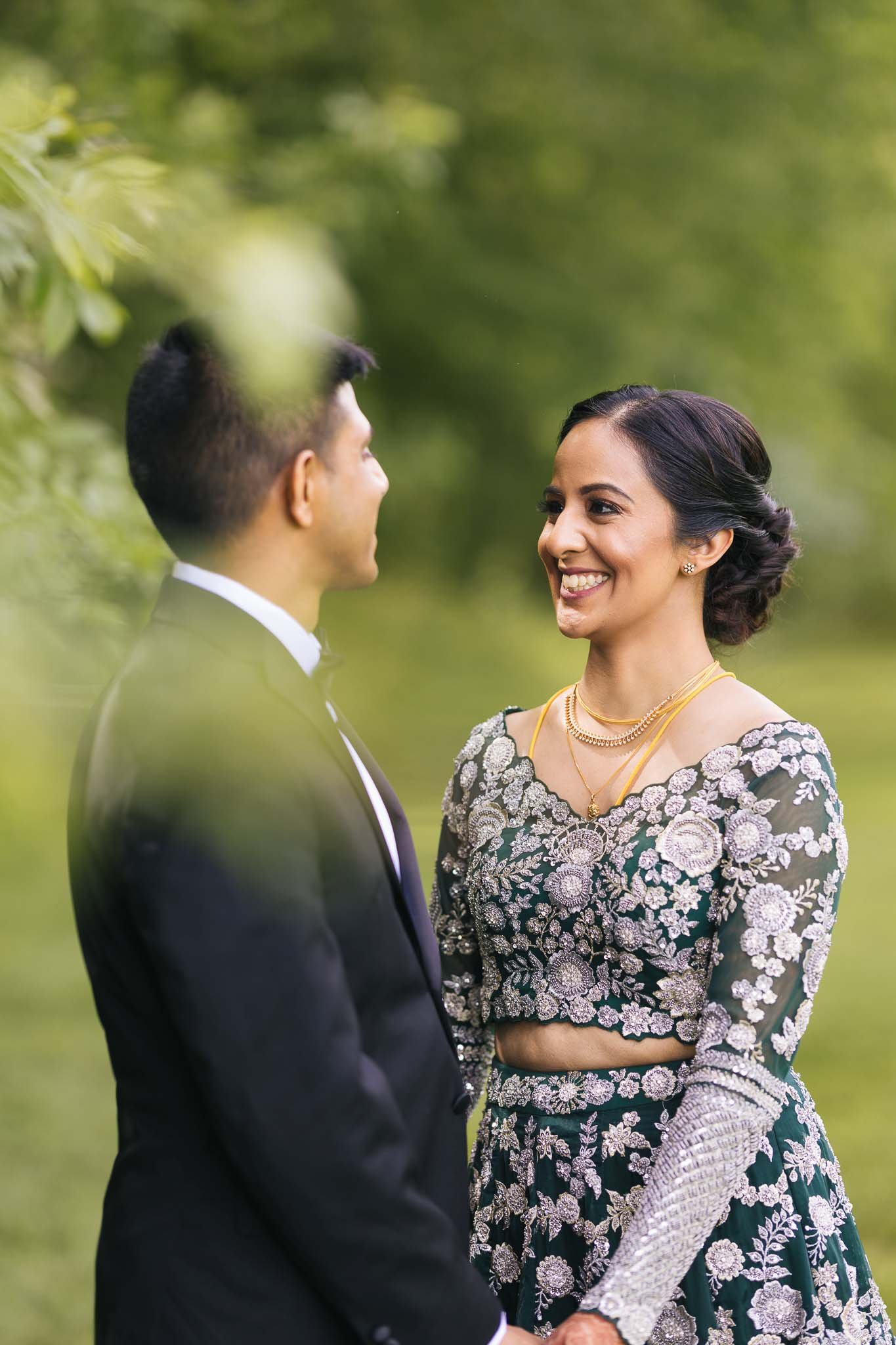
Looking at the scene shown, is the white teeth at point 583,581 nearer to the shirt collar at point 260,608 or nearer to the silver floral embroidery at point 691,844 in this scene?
the silver floral embroidery at point 691,844

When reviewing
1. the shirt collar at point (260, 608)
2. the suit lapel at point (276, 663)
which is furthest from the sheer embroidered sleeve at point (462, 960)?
the shirt collar at point (260, 608)

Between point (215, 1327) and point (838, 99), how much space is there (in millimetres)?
14385

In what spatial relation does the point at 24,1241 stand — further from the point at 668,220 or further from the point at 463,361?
the point at 668,220

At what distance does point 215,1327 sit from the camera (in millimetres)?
1493

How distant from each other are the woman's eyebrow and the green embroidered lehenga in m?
0.38

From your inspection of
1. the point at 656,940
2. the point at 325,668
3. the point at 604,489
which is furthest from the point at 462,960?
the point at 325,668

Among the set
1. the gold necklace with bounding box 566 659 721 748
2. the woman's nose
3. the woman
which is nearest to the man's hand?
the woman

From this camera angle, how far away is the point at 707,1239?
2.03m

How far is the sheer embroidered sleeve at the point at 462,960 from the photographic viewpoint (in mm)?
2334

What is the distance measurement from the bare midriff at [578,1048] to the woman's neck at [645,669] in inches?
18.8

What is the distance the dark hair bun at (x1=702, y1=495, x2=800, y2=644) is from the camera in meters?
2.28

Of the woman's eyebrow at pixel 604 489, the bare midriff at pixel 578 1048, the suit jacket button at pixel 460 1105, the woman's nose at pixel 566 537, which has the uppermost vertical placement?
the woman's eyebrow at pixel 604 489

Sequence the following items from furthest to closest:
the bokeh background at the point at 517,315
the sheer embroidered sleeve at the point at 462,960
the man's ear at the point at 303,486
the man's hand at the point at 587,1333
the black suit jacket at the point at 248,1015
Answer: the bokeh background at the point at 517,315 → the sheer embroidered sleeve at the point at 462,960 → the man's hand at the point at 587,1333 → the man's ear at the point at 303,486 → the black suit jacket at the point at 248,1015

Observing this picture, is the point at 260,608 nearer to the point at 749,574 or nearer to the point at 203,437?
the point at 203,437
